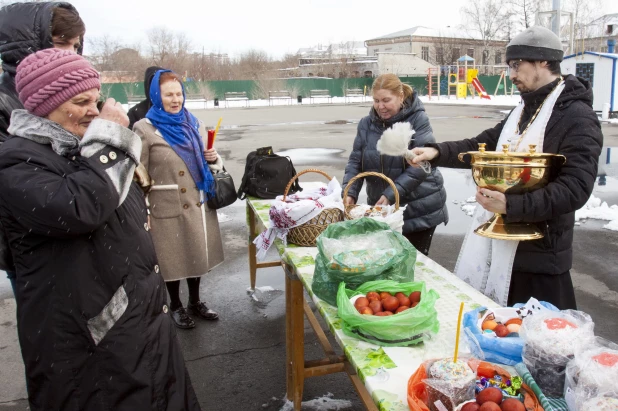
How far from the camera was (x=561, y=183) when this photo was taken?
2076 millimetres

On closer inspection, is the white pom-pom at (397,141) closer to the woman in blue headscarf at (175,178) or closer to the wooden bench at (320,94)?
the woman in blue headscarf at (175,178)

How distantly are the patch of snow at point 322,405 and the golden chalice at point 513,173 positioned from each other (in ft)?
4.68

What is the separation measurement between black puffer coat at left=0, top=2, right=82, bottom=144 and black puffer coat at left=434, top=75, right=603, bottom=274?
2.11 metres

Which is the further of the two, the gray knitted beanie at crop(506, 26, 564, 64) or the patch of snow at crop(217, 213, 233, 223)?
the patch of snow at crop(217, 213, 233, 223)

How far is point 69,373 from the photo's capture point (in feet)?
5.78

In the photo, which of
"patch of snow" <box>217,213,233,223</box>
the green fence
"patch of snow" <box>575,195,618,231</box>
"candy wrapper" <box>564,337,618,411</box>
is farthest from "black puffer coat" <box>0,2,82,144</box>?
the green fence

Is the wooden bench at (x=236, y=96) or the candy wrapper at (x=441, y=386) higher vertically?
the wooden bench at (x=236, y=96)

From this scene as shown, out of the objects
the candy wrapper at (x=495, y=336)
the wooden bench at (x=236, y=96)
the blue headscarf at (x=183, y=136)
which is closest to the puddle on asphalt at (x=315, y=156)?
the blue headscarf at (x=183, y=136)

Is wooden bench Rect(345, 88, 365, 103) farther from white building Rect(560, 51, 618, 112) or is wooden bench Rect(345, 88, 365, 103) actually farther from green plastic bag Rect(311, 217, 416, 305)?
green plastic bag Rect(311, 217, 416, 305)

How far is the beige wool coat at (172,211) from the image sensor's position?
137 inches

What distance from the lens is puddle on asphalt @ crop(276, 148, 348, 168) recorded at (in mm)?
10321

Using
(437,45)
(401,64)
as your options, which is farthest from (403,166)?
(437,45)

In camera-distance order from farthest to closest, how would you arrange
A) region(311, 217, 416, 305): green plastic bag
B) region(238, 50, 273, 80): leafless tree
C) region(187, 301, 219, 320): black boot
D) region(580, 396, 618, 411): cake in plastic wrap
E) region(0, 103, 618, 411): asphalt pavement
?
1. region(238, 50, 273, 80): leafless tree
2. region(187, 301, 219, 320): black boot
3. region(0, 103, 618, 411): asphalt pavement
4. region(311, 217, 416, 305): green plastic bag
5. region(580, 396, 618, 411): cake in plastic wrap

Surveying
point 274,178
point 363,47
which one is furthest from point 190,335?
point 363,47
